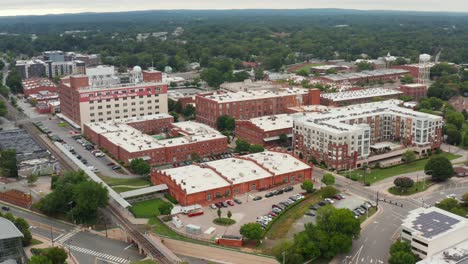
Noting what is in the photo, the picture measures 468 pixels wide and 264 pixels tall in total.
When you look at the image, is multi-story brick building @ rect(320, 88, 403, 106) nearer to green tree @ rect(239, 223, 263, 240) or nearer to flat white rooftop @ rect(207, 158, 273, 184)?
flat white rooftop @ rect(207, 158, 273, 184)

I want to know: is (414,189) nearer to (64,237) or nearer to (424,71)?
(64,237)

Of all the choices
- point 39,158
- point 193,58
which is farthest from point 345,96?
point 193,58

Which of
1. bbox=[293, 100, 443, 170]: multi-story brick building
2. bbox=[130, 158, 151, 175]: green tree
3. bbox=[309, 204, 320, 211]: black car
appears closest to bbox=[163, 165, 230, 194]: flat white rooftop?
bbox=[130, 158, 151, 175]: green tree

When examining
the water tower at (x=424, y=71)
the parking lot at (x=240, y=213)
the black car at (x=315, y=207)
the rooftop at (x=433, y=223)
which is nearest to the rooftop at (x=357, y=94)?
the water tower at (x=424, y=71)

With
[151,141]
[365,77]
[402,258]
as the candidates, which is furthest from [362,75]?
[402,258]

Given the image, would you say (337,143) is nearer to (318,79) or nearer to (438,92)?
(438,92)

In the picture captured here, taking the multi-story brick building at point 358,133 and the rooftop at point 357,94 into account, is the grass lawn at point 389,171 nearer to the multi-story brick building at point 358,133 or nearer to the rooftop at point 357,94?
the multi-story brick building at point 358,133

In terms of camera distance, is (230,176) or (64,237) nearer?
(64,237)
